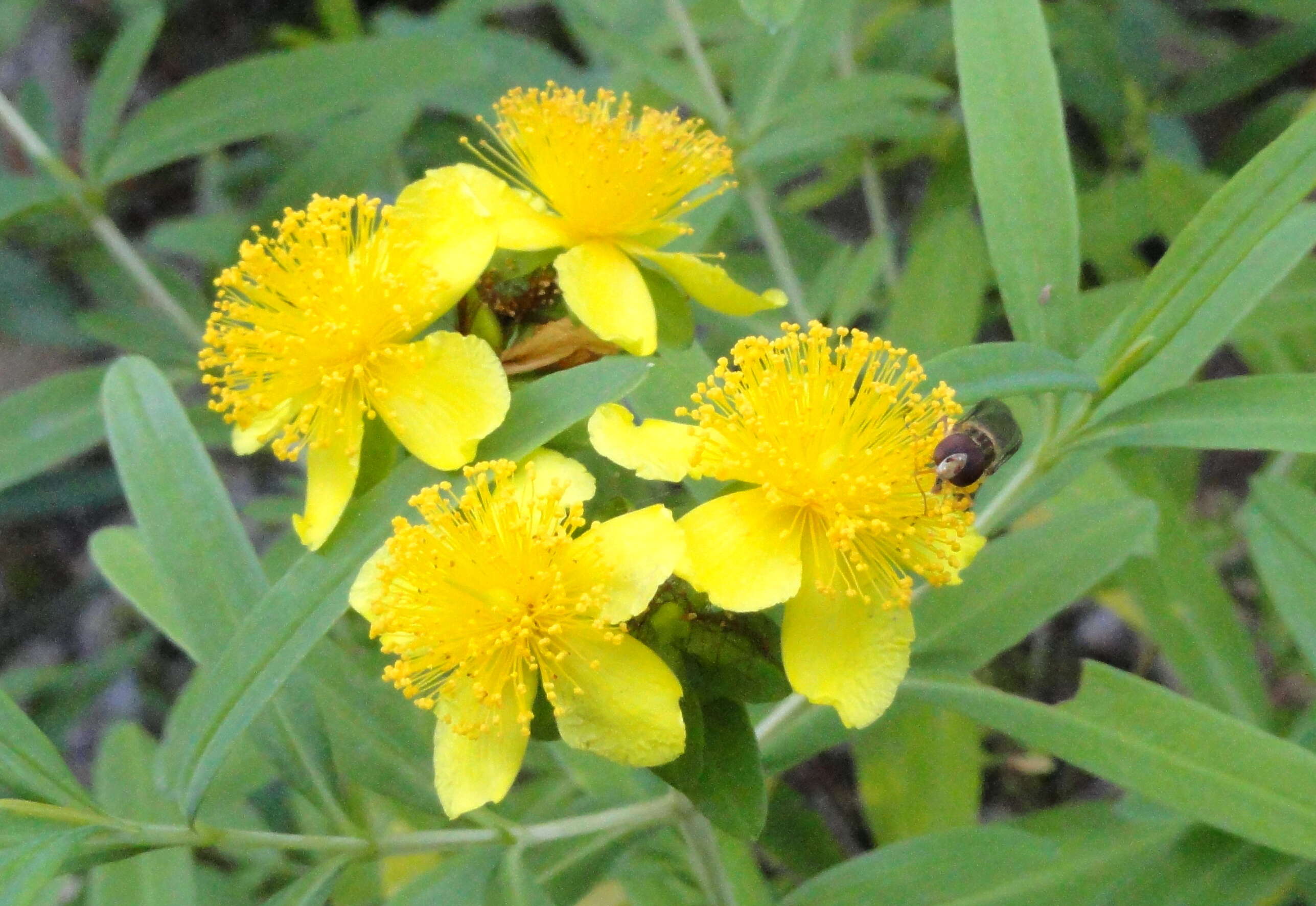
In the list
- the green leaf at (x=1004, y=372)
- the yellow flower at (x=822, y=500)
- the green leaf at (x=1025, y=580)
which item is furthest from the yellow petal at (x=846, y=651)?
the green leaf at (x=1025, y=580)

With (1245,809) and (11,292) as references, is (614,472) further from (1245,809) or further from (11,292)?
(11,292)

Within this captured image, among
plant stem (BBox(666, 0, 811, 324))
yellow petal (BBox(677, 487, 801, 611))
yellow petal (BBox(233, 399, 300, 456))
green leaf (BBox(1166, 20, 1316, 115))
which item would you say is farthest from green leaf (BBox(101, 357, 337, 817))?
green leaf (BBox(1166, 20, 1316, 115))

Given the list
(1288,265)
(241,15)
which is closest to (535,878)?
(1288,265)

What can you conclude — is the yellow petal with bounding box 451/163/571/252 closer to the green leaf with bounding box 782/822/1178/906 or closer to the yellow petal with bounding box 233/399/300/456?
the yellow petal with bounding box 233/399/300/456

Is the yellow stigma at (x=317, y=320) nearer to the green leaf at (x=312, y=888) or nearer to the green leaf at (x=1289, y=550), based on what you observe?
the green leaf at (x=312, y=888)

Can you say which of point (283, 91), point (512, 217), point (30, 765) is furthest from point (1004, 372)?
point (283, 91)

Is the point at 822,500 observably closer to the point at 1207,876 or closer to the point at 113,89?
the point at 1207,876
